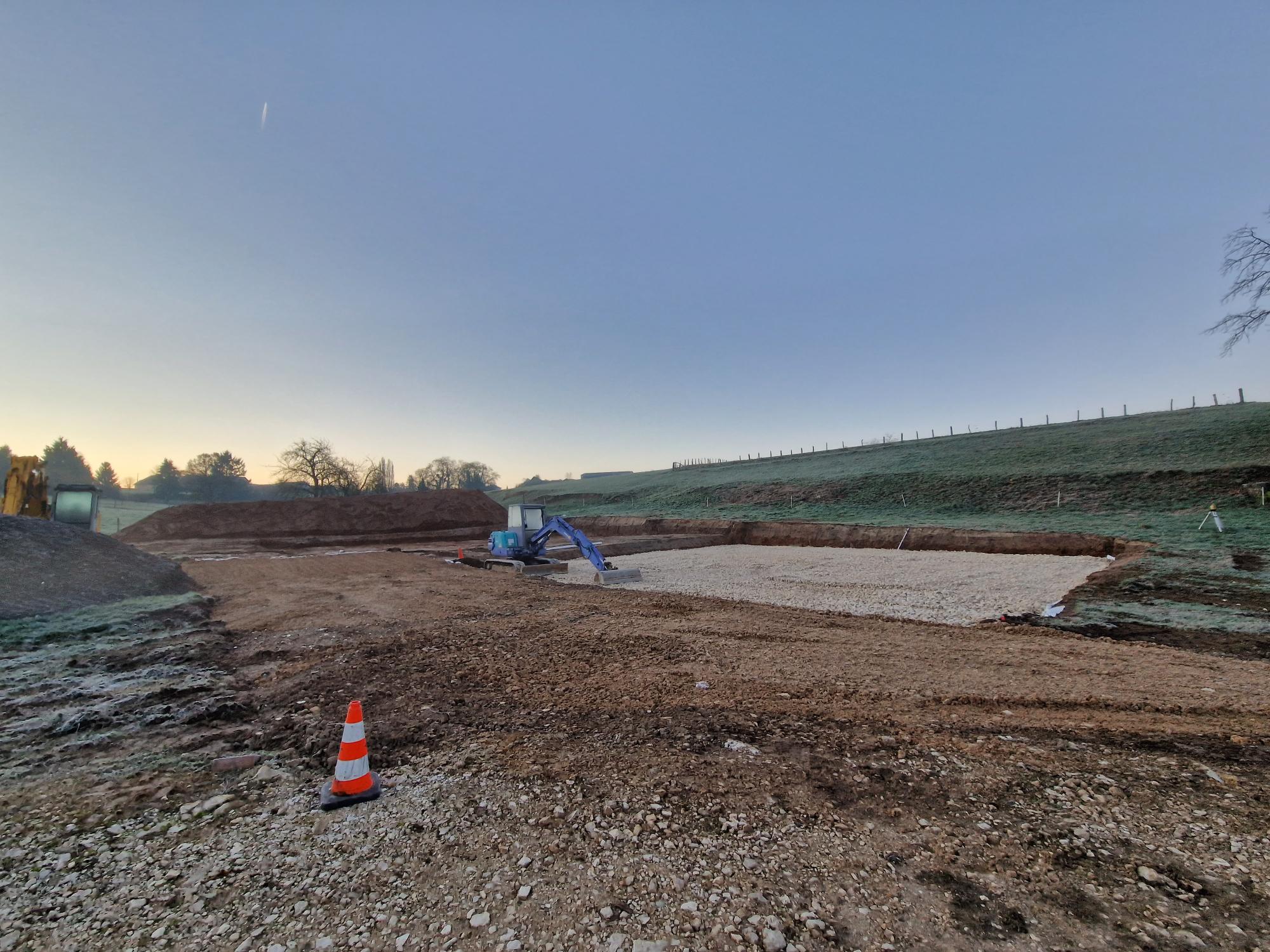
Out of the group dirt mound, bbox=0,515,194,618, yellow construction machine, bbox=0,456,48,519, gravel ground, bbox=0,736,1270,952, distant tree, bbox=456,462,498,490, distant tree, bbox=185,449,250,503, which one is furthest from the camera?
distant tree, bbox=456,462,498,490

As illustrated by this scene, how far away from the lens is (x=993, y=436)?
53094mm

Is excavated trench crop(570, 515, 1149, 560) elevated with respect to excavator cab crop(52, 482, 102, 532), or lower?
lower

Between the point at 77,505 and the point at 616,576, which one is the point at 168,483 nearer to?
the point at 77,505

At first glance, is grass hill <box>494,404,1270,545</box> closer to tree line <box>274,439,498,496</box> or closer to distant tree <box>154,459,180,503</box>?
tree line <box>274,439,498,496</box>

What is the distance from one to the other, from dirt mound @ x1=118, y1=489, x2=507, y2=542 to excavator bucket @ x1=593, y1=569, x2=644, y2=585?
88.7 feet

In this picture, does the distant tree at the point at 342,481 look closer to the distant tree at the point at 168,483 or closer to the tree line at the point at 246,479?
the tree line at the point at 246,479

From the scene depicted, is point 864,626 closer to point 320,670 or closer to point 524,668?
point 524,668

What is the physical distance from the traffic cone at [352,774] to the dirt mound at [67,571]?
9946 mm

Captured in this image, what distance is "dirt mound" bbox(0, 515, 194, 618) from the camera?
9922mm

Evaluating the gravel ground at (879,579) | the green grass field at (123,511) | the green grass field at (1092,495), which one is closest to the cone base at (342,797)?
the gravel ground at (879,579)

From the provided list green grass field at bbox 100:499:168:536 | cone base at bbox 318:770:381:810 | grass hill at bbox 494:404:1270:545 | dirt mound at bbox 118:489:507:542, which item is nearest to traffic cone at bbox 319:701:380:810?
cone base at bbox 318:770:381:810

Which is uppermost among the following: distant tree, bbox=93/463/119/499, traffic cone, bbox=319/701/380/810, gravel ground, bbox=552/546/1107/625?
distant tree, bbox=93/463/119/499

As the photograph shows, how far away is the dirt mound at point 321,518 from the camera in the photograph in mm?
35156

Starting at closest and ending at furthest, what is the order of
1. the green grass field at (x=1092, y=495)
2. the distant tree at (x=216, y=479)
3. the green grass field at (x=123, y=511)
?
the green grass field at (x=1092, y=495) → the green grass field at (x=123, y=511) → the distant tree at (x=216, y=479)
